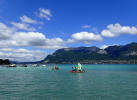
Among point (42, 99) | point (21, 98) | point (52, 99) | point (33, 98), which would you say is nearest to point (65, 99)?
point (52, 99)

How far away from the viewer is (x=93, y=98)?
2995 centimetres

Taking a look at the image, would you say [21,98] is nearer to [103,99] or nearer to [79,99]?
[79,99]

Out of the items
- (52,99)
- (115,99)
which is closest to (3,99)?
(52,99)

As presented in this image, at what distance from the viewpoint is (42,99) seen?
96.0ft

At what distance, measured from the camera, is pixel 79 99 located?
96.1 ft

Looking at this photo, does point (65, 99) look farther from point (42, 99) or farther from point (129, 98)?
point (129, 98)

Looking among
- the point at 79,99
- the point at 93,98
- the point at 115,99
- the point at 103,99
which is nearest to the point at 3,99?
the point at 79,99

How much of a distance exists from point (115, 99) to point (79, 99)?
717cm

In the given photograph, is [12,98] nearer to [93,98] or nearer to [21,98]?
[21,98]

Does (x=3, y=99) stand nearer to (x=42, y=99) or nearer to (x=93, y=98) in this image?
(x=42, y=99)

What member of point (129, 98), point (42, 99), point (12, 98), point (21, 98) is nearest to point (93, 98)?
point (129, 98)

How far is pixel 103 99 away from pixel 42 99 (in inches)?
477

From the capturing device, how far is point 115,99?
29.3 meters

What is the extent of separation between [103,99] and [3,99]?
20128 millimetres
